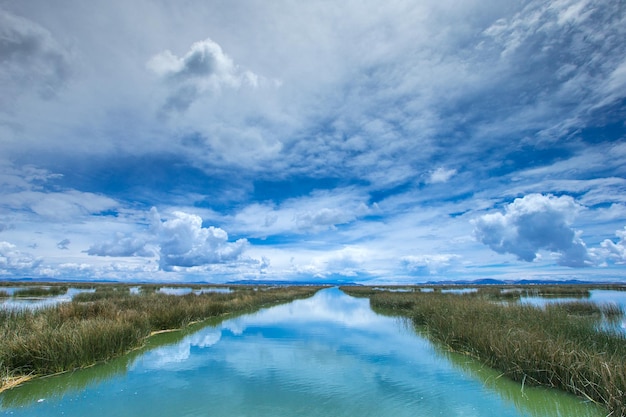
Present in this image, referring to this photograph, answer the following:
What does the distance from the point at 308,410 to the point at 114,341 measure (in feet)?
26.3

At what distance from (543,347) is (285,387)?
7.60m

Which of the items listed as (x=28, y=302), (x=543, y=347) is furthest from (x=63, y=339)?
(x=28, y=302)

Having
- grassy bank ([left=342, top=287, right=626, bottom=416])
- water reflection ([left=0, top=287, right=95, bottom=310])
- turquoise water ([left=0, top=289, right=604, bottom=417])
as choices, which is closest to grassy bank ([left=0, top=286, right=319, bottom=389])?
turquoise water ([left=0, top=289, right=604, bottom=417])

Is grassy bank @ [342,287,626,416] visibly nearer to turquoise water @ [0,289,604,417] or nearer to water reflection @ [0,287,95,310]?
turquoise water @ [0,289,604,417]

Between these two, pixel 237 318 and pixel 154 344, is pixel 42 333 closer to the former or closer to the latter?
pixel 154 344

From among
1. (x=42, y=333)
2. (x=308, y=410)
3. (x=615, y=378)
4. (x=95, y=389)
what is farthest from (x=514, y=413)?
(x=42, y=333)

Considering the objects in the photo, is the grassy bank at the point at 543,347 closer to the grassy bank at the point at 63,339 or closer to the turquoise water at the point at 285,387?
the turquoise water at the point at 285,387

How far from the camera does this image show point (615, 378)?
23.2 feet

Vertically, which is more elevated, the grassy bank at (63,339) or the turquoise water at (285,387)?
the grassy bank at (63,339)

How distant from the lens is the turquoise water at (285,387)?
7.45 metres

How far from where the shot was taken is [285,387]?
29.7ft

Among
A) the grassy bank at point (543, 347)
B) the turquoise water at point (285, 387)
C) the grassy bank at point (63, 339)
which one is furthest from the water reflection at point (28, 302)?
the grassy bank at point (543, 347)

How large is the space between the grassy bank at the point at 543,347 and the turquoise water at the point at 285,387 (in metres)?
0.51

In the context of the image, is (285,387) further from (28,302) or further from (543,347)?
(28,302)
